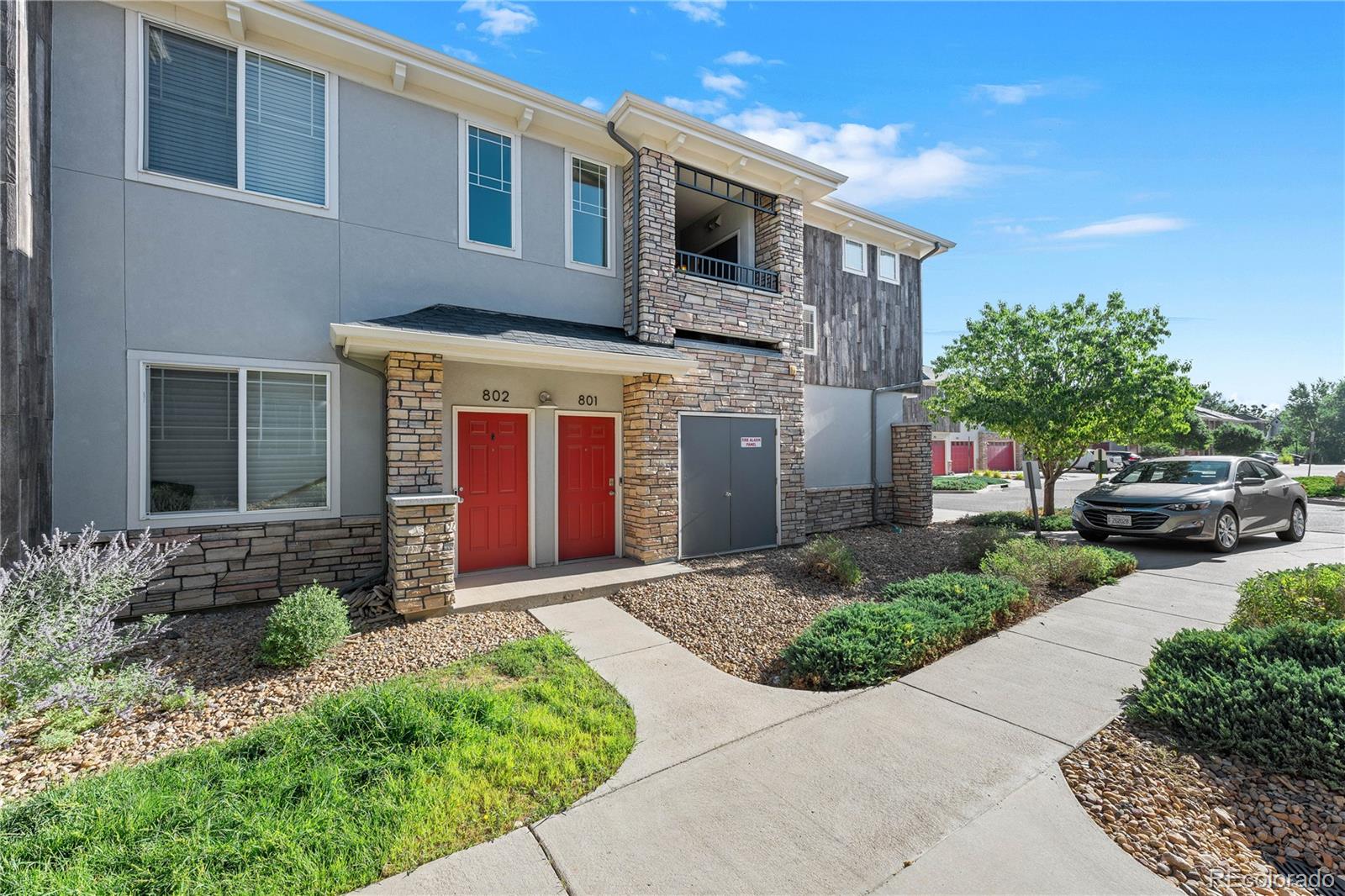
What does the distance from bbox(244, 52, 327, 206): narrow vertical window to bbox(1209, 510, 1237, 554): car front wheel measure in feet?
44.0

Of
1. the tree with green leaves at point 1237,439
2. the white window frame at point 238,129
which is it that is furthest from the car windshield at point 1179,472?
the tree with green leaves at point 1237,439

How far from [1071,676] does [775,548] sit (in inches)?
196

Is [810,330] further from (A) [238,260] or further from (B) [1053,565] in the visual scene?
(A) [238,260]

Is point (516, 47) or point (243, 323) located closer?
point (243, 323)

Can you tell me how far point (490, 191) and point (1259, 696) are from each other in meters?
8.77

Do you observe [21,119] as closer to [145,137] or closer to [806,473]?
[145,137]

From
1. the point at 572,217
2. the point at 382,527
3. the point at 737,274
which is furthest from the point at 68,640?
the point at 737,274

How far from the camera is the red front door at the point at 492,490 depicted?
7.05 metres

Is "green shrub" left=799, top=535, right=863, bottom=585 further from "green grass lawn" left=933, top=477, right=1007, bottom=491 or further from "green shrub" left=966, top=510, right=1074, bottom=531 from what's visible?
"green grass lawn" left=933, top=477, right=1007, bottom=491

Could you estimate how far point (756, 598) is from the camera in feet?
20.8

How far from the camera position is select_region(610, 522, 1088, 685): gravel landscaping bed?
5000mm

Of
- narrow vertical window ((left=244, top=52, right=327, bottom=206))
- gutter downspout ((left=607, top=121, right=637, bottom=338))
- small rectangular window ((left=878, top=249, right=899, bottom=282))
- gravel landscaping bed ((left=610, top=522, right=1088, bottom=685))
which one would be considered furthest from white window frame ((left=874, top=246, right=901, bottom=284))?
narrow vertical window ((left=244, top=52, right=327, bottom=206))

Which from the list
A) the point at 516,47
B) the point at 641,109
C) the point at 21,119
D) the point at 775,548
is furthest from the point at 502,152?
the point at 775,548

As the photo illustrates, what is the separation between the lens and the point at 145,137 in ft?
18.4
